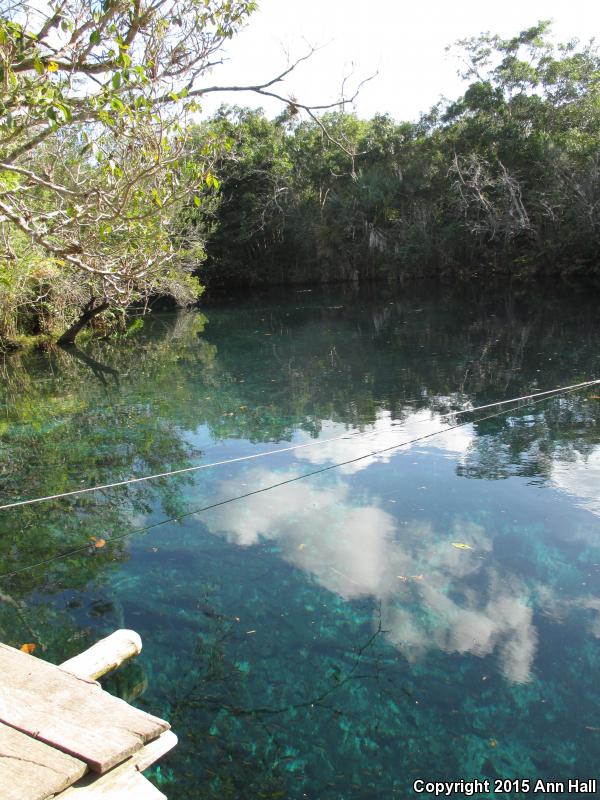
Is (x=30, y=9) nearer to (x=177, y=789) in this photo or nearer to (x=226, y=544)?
(x=226, y=544)

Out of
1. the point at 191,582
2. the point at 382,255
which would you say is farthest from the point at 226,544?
the point at 382,255

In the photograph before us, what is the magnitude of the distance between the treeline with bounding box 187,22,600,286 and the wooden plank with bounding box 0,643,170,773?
71.9 feet

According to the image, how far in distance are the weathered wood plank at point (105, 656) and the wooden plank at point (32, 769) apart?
2.09 feet

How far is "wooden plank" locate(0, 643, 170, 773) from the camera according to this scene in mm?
2750

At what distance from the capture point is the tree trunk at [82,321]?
18.6 m

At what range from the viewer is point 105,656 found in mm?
3762

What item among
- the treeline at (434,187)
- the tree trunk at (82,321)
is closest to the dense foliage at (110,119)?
the tree trunk at (82,321)

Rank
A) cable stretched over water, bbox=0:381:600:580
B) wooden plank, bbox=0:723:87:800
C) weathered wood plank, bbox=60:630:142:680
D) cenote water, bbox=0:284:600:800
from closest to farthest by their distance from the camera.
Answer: wooden plank, bbox=0:723:87:800 → cenote water, bbox=0:284:600:800 → weathered wood plank, bbox=60:630:142:680 → cable stretched over water, bbox=0:381:600:580

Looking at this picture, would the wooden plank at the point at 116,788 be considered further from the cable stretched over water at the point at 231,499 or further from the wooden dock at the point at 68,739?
the cable stretched over water at the point at 231,499

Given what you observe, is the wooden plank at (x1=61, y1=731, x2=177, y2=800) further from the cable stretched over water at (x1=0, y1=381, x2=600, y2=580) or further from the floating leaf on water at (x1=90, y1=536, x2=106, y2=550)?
the floating leaf on water at (x1=90, y1=536, x2=106, y2=550)

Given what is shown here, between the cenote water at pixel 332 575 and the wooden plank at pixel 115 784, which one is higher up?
the wooden plank at pixel 115 784

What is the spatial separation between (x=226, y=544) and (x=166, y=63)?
466cm

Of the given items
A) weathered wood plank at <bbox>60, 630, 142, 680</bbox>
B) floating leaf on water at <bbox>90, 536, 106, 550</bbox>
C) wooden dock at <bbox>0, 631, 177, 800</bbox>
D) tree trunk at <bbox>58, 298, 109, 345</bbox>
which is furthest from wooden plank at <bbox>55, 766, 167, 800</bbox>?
tree trunk at <bbox>58, 298, 109, 345</bbox>

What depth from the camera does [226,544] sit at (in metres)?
5.83
